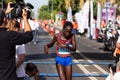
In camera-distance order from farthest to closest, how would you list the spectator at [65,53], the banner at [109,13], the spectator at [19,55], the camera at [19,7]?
1. the banner at [109,13]
2. the spectator at [65,53]
3. the spectator at [19,55]
4. the camera at [19,7]

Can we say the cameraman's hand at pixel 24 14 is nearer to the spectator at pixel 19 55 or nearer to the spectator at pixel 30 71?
the spectator at pixel 19 55

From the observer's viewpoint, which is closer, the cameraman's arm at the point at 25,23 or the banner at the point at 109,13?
the cameraman's arm at the point at 25,23

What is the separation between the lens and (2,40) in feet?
18.3

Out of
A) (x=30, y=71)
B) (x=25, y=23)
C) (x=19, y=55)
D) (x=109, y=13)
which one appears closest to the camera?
(x=25, y=23)

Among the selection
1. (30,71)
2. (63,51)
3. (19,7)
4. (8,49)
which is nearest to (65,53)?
(63,51)

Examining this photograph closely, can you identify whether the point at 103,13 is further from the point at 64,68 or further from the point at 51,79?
the point at 64,68

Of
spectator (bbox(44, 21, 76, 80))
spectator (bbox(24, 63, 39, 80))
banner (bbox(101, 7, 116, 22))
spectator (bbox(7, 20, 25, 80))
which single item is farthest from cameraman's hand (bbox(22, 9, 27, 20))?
banner (bbox(101, 7, 116, 22))

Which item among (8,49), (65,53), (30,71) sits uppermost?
(8,49)

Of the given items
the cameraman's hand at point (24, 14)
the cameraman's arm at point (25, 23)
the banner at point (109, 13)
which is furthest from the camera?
the banner at point (109, 13)

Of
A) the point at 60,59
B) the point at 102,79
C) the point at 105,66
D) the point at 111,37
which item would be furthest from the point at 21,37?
the point at 111,37

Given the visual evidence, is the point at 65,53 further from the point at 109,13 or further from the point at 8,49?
the point at 109,13

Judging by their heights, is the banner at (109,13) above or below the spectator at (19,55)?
below

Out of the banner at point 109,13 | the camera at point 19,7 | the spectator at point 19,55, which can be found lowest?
the banner at point 109,13

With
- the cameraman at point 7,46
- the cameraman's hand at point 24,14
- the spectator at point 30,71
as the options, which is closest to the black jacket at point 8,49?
the cameraman at point 7,46
